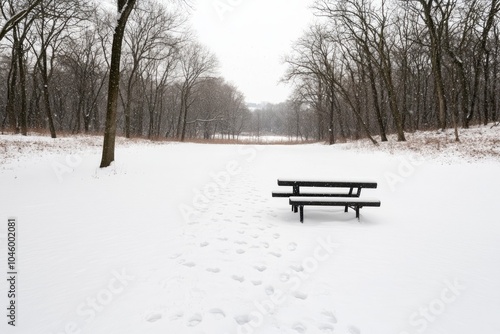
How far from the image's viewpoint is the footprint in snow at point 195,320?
2.74 meters

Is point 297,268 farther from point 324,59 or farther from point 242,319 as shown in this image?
point 324,59

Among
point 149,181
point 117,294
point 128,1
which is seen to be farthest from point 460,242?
point 128,1

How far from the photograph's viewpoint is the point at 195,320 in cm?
280

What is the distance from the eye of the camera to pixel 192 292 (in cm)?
324

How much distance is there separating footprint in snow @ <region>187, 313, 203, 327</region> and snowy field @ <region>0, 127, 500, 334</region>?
39 mm

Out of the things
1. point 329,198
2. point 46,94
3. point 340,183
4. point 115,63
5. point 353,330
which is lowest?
point 353,330

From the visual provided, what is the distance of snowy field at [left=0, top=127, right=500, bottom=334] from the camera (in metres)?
2.91

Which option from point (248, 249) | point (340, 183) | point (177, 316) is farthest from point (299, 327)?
point (340, 183)

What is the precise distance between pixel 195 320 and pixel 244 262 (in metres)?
1.35

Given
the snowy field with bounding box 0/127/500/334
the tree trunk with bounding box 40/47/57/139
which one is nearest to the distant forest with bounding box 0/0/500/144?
the tree trunk with bounding box 40/47/57/139

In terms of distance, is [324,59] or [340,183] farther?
[324,59]

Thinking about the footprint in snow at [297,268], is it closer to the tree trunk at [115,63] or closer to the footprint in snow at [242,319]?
the footprint in snow at [242,319]

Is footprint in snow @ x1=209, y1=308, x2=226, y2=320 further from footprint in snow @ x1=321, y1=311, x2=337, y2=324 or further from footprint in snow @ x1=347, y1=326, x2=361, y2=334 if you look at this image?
footprint in snow @ x1=347, y1=326, x2=361, y2=334

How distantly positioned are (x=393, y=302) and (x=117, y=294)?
3.40m
